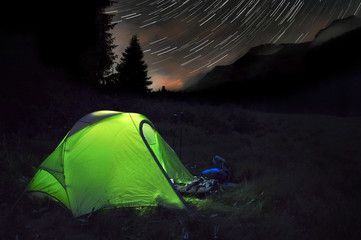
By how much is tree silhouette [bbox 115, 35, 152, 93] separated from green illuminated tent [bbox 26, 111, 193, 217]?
1005 inches

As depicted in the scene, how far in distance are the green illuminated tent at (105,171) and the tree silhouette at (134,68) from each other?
2552 cm

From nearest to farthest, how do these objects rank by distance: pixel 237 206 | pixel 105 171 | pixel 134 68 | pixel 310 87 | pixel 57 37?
pixel 105 171 < pixel 237 206 < pixel 57 37 < pixel 134 68 < pixel 310 87

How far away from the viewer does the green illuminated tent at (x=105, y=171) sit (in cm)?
409

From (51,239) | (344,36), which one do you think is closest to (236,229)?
(51,239)

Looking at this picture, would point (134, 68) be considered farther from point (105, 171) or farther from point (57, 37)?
point (105, 171)

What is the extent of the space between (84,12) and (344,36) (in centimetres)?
13354

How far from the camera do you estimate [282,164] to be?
23.9 ft

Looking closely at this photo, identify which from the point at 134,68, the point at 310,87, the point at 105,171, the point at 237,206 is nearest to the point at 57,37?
the point at 105,171

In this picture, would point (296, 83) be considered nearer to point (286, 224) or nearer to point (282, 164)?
point (282, 164)

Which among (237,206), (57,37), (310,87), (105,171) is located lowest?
(237,206)

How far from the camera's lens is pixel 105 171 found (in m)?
4.29

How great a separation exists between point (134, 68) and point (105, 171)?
2777 cm

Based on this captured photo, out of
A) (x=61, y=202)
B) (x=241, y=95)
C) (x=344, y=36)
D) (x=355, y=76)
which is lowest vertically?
(x=61, y=202)

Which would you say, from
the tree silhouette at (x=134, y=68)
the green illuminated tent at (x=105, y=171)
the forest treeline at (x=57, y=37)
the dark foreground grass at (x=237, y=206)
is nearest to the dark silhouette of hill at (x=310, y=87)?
the tree silhouette at (x=134, y=68)
